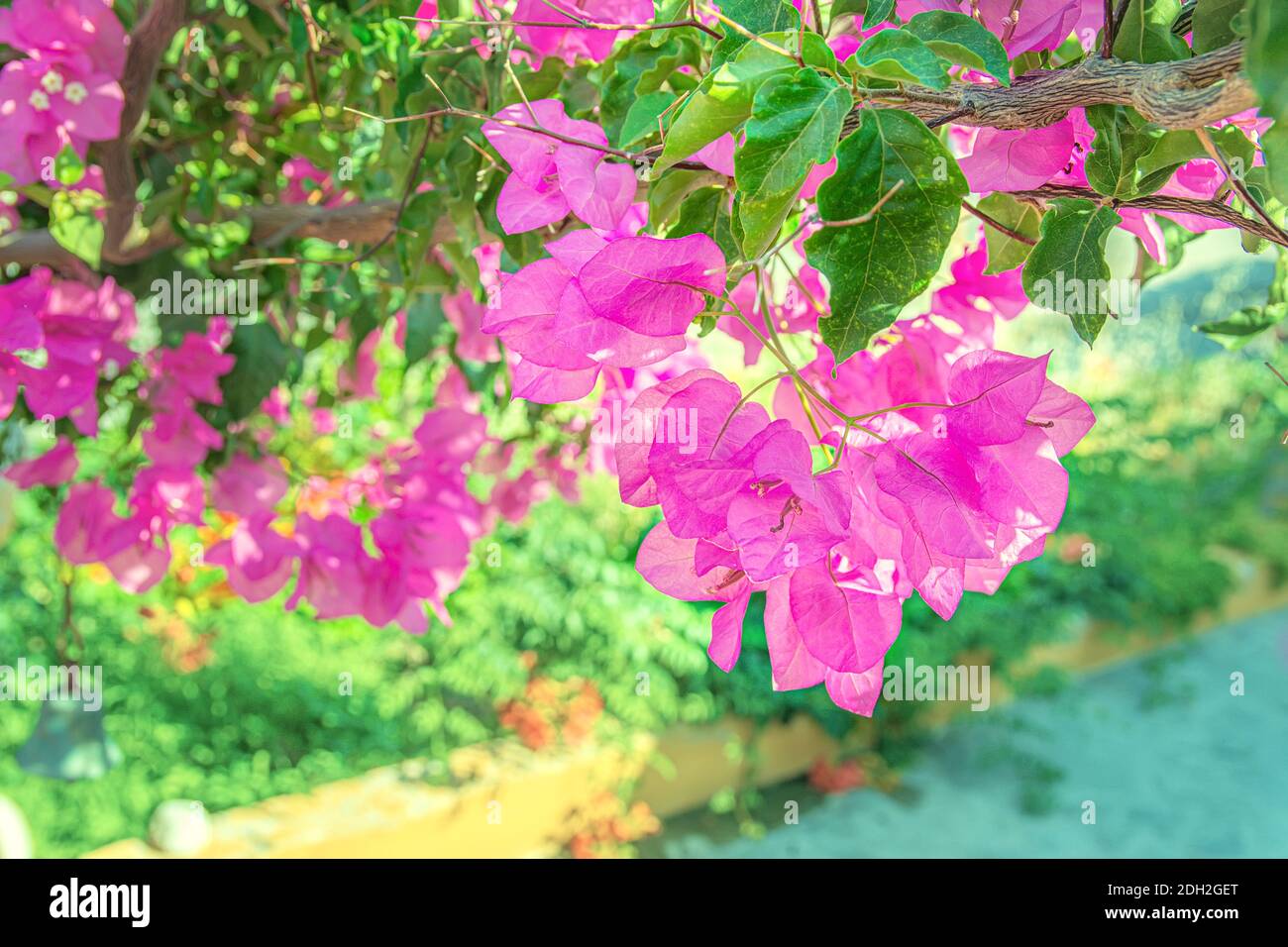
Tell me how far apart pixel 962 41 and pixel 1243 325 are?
387 millimetres

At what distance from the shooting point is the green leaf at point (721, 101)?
1.19 ft

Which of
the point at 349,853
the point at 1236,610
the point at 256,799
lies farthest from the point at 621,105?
the point at 1236,610

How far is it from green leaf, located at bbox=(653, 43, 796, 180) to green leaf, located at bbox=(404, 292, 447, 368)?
673 millimetres

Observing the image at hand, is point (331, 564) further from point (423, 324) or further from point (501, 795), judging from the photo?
point (501, 795)

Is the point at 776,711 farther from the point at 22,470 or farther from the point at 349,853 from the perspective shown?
the point at 22,470

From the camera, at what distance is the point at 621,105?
20.7 inches

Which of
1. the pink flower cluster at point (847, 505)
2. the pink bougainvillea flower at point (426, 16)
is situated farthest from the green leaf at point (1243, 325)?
the pink bougainvillea flower at point (426, 16)

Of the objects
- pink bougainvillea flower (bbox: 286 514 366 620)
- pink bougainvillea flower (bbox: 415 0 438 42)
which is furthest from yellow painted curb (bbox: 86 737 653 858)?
pink bougainvillea flower (bbox: 415 0 438 42)

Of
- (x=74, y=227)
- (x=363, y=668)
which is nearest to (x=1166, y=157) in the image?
(x=74, y=227)

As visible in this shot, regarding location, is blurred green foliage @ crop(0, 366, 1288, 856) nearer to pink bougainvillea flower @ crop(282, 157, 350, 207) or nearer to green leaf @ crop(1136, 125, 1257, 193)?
pink bougainvillea flower @ crop(282, 157, 350, 207)

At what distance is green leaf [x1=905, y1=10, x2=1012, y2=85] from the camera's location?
1.20 feet
